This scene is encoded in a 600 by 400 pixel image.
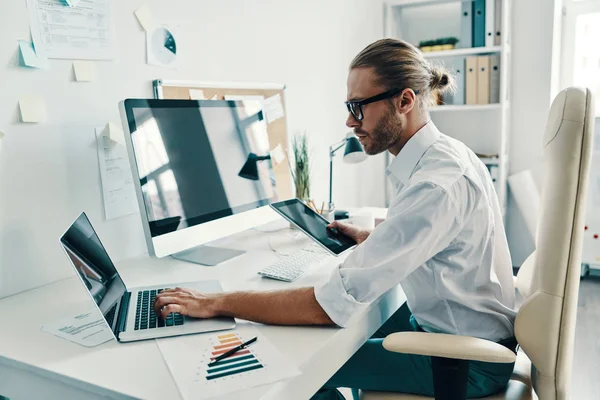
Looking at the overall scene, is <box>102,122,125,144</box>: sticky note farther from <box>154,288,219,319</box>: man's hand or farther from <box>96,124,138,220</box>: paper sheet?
<box>154,288,219,319</box>: man's hand

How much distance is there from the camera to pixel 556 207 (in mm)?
982

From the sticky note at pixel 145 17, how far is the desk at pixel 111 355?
0.79m

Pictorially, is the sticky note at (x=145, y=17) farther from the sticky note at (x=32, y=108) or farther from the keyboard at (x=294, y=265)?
the keyboard at (x=294, y=265)

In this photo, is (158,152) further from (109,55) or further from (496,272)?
(496,272)

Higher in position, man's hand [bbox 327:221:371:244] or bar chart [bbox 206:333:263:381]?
man's hand [bbox 327:221:371:244]

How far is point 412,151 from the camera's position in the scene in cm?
127

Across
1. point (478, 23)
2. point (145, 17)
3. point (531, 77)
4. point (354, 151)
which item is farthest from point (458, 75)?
point (145, 17)

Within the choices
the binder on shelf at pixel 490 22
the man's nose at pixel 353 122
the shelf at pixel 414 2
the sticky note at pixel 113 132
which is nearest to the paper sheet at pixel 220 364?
the man's nose at pixel 353 122

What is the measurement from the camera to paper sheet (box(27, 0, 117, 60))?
4.27ft

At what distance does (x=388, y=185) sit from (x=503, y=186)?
0.74 m

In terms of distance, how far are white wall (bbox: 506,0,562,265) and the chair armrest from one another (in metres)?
2.65

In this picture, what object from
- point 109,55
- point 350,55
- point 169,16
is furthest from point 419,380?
point 350,55

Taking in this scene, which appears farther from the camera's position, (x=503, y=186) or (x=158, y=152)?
(x=503, y=186)

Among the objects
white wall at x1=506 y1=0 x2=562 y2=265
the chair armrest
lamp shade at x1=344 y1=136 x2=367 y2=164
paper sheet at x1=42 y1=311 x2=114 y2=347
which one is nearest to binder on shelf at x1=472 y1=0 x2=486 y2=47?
white wall at x1=506 y1=0 x2=562 y2=265
